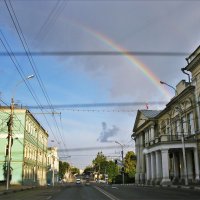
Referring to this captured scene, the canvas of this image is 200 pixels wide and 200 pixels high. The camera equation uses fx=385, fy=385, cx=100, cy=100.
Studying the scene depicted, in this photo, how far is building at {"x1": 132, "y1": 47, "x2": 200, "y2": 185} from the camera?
1801 inches

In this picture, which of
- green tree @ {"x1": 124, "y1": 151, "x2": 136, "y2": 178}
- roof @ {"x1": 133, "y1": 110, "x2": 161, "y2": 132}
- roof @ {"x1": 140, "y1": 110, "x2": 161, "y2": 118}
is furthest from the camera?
green tree @ {"x1": 124, "y1": 151, "x2": 136, "y2": 178}

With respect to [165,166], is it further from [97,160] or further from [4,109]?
[97,160]

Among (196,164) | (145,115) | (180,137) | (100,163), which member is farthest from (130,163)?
(196,164)

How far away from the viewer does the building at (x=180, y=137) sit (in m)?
45.8

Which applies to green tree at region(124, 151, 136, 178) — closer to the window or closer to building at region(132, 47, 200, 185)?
building at region(132, 47, 200, 185)

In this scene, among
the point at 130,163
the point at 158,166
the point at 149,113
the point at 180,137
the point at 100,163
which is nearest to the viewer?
the point at 180,137

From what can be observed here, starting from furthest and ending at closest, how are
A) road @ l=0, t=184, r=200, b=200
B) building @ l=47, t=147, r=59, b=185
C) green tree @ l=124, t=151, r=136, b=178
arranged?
green tree @ l=124, t=151, r=136, b=178 < building @ l=47, t=147, r=59, b=185 < road @ l=0, t=184, r=200, b=200

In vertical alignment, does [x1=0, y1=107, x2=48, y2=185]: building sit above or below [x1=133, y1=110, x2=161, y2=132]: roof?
below

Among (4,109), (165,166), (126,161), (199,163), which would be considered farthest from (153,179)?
(126,161)

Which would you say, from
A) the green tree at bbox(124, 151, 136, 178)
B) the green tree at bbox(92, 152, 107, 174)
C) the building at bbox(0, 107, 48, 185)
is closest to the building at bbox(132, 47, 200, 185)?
the building at bbox(0, 107, 48, 185)

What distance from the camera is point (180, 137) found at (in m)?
52.3

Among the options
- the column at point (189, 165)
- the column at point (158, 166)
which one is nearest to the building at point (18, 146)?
the column at point (158, 166)

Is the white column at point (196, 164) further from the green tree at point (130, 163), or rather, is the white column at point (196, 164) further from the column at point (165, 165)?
the green tree at point (130, 163)

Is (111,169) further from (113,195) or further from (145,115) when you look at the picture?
(113,195)
